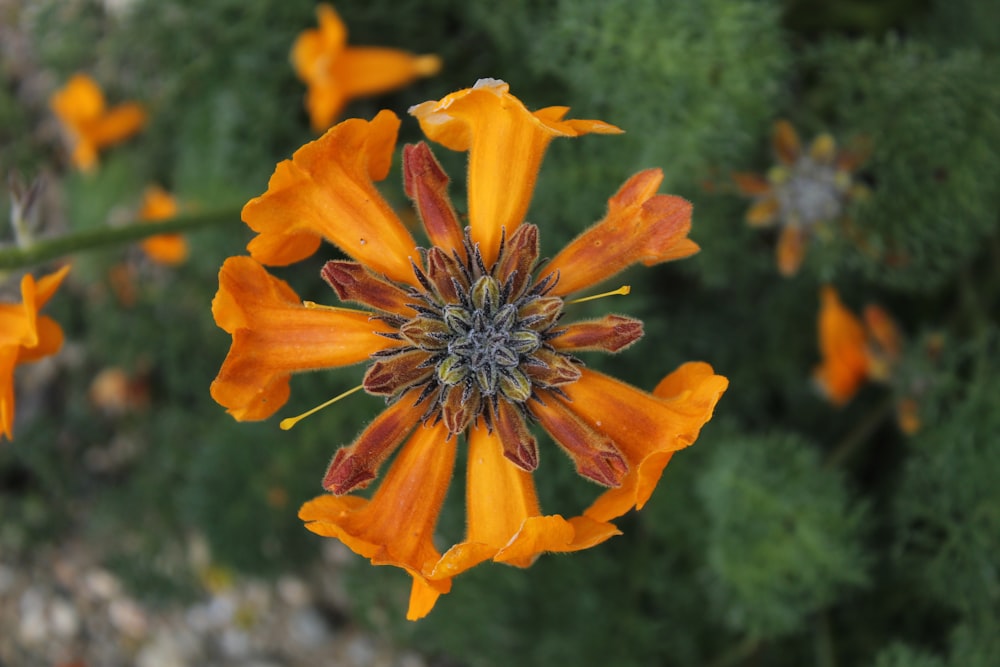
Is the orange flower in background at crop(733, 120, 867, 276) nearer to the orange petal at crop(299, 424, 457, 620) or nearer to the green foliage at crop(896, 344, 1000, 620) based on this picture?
the green foliage at crop(896, 344, 1000, 620)

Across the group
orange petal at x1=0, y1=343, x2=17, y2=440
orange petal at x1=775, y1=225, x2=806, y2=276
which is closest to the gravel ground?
orange petal at x1=0, y1=343, x2=17, y2=440

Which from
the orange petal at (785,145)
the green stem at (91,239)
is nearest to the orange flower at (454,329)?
the green stem at (91,239)

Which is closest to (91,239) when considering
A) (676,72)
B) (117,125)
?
(676,72)

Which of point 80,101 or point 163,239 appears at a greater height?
point 80,101

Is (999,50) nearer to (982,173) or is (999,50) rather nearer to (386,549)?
(982,173)

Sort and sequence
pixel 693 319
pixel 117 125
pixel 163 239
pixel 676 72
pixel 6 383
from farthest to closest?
pixel 117 125, pixel 163 239, pixel 693 319, pixel 676 72, pixel 6 383

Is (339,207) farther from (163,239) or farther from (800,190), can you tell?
(163,239)

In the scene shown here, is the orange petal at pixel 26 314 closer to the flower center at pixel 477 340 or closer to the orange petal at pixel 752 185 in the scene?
the flower center at pixel 477 340
